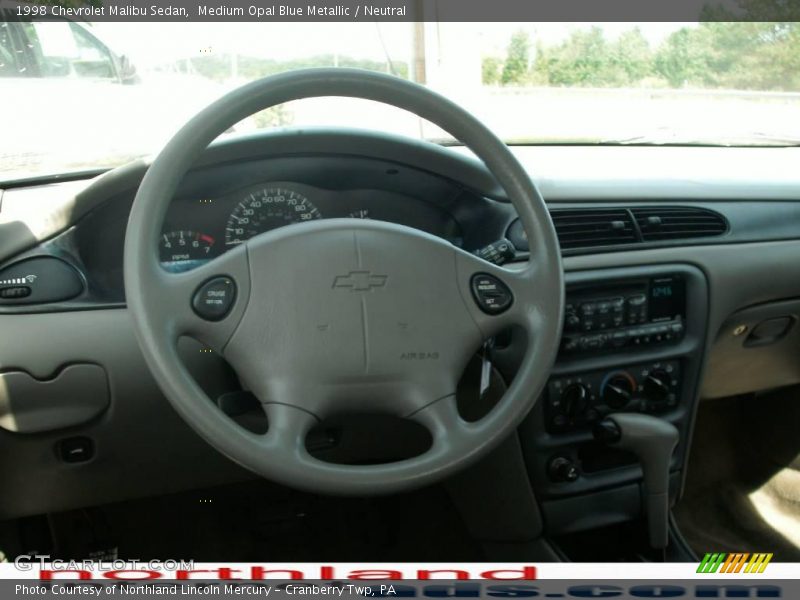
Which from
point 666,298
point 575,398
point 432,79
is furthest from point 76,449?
point 666,298

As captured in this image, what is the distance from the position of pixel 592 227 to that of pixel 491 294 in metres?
0.60

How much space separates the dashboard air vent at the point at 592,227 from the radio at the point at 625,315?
105 millimetres

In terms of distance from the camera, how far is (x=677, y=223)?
1942mm

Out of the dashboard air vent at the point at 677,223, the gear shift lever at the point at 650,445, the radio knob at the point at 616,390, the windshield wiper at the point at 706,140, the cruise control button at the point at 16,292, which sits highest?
the cruise control button at the point at 16,292

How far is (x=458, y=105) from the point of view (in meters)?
1.28

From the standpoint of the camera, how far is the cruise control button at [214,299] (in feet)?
3.98

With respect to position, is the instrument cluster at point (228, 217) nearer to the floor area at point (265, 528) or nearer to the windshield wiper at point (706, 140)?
the floor area at point (265, 528)

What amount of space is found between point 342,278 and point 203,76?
656 millimetres

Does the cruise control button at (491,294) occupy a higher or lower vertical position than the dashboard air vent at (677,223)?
higher

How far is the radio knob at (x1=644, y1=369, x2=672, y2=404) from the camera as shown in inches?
73.0

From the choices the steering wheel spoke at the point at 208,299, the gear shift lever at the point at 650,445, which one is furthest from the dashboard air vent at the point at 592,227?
the steering wheel spoke at the point at 208,299

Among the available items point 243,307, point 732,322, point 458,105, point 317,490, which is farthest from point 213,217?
point 732,322

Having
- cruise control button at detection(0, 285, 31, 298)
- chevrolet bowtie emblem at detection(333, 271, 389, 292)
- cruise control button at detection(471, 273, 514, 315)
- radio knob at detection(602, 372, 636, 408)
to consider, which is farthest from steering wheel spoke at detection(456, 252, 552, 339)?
cruise control button at detection(0, 285, 31, 298)

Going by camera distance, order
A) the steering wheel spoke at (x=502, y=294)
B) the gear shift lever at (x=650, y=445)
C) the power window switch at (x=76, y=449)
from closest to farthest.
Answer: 1. the steering wheel spoke at (x=502, y=294)
2. the power window switch at (x=76, y=449)
3. the gear shift lever at (x=650, y=445)
